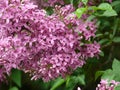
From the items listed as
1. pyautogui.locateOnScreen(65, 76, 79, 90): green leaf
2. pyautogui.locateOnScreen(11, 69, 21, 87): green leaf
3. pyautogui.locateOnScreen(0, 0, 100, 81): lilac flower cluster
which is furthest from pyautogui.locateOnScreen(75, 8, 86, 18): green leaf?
pyautogui.locateOnScreen(11, 69, 21, 87): green leaf

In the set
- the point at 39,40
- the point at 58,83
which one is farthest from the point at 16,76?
the point at 39,40

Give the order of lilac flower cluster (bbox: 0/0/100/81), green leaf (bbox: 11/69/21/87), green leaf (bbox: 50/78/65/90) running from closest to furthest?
lilac flower cluster (bbox: 0/0/100/81) < green leaf (bbox: 50/78/65/90) < green leaf (bbox: 11/69/21/87)

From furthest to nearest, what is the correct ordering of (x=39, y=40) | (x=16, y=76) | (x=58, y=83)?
(x=16, y=76) → (x=58, y=83) → (x=39, y=40)

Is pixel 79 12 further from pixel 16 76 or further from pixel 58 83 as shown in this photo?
pixel 16 76

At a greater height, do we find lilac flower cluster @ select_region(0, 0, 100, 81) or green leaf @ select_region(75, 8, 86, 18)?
green leaf @ select_region(75, 8, 86, 18)

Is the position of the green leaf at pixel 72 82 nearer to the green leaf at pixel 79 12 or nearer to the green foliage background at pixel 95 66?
the green foliage background at pixel 95 66

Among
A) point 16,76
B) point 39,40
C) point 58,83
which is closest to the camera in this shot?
point 39,40

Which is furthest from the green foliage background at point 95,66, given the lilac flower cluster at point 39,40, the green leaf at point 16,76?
the lilac flower cluster at point 39,40

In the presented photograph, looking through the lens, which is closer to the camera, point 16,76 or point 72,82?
point 72,82

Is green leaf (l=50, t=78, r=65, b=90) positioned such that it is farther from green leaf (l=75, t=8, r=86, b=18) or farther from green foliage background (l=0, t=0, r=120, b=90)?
green leaf (l=75, t=8, r=86, b=18)

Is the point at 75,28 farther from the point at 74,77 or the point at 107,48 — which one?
the point at 107,48
